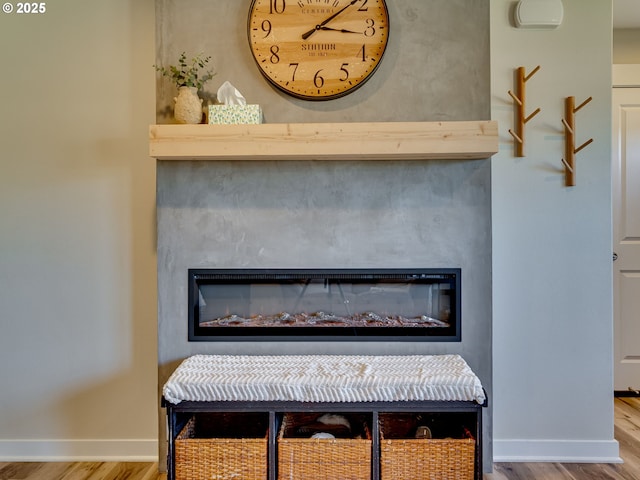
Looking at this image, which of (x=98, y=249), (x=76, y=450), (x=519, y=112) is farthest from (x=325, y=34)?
(x=76, y=450)

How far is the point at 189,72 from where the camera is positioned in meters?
1.99

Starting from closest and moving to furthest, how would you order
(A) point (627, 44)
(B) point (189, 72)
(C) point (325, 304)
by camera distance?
(B) point (189, 72), (C) point (325, 304), (A) point (627, 44)

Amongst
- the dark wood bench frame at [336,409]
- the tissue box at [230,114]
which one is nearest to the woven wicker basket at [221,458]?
the dark wood bench frame at [336,409]

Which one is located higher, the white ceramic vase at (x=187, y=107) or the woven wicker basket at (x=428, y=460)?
the white ceramic vase at (x=187, y=107)

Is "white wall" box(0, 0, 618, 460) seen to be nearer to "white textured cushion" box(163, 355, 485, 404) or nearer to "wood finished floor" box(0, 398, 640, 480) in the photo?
"wood finished floor" box(0, 398, 640, 480)

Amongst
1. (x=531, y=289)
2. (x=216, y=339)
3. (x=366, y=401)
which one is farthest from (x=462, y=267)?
(x=216, y=339)

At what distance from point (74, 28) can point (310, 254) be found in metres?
1.74

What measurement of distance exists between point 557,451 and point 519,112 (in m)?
1.75

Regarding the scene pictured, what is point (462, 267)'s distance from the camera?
6.76ft

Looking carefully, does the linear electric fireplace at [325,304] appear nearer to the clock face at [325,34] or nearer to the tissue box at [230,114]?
the tissue box at [230,114]

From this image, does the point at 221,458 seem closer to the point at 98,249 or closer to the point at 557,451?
the point at 98,249

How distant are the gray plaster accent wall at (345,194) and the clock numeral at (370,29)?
0.10m

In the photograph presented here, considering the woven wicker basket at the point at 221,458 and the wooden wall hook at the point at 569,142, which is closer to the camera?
the woven wicker basket at the point at 221,458

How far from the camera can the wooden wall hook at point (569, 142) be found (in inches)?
84.6
